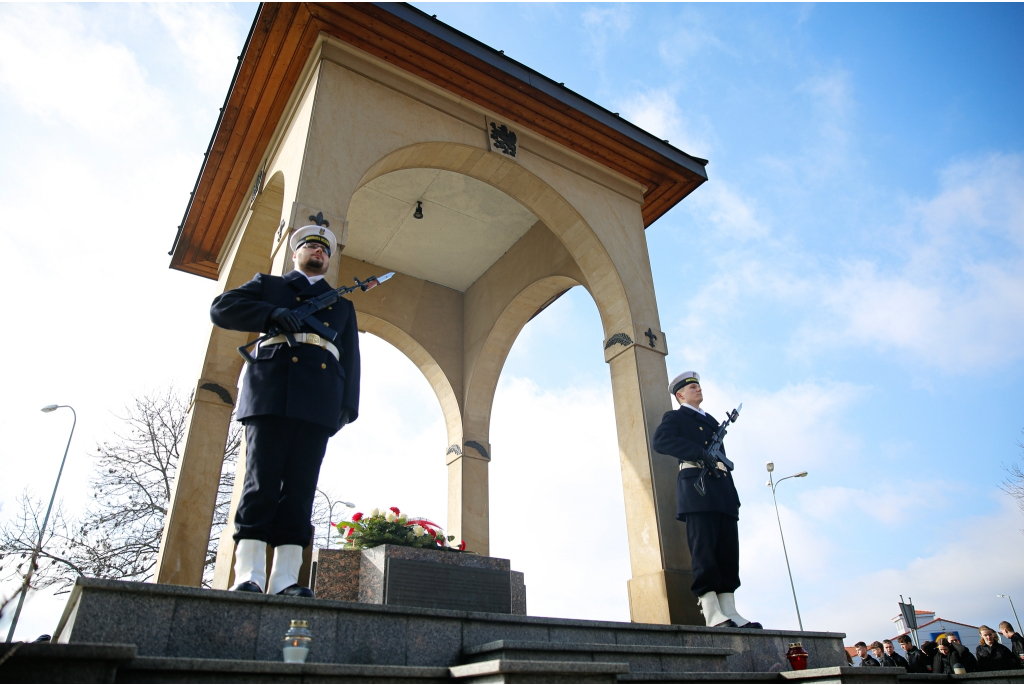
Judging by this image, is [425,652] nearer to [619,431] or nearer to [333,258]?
[333,258]

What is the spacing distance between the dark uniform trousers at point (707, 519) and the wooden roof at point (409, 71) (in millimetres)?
4432

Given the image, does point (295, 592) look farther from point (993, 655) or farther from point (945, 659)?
point (945, 659)

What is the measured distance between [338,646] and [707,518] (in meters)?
3.68

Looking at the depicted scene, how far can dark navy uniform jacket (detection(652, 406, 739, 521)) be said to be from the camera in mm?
6234

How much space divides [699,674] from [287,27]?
281 inches

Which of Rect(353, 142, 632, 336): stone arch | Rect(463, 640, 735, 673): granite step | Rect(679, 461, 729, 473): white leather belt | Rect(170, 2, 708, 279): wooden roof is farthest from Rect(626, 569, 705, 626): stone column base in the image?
Rect(170, 2, 708, 279): wooden roof

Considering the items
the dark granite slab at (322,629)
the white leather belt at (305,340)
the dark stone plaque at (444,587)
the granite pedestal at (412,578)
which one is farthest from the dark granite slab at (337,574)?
the white leather belt at (305,340)

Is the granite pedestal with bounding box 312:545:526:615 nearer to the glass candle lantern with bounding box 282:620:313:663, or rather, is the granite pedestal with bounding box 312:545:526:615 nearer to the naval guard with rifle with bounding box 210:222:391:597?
the naval guard with rifle with bounding box 210:222:391:597

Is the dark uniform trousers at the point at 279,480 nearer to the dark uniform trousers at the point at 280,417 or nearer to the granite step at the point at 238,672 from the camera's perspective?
the dark uniform trousers at the point at 280,417

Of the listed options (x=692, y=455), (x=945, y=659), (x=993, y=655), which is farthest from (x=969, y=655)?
(x=692, y=455)

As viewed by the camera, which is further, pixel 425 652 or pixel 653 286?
pixel 653 286

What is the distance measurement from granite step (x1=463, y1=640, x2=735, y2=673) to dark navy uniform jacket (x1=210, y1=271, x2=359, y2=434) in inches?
66.6

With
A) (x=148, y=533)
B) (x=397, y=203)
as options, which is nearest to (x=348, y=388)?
(x=397, y=203)

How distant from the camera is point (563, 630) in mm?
4441
